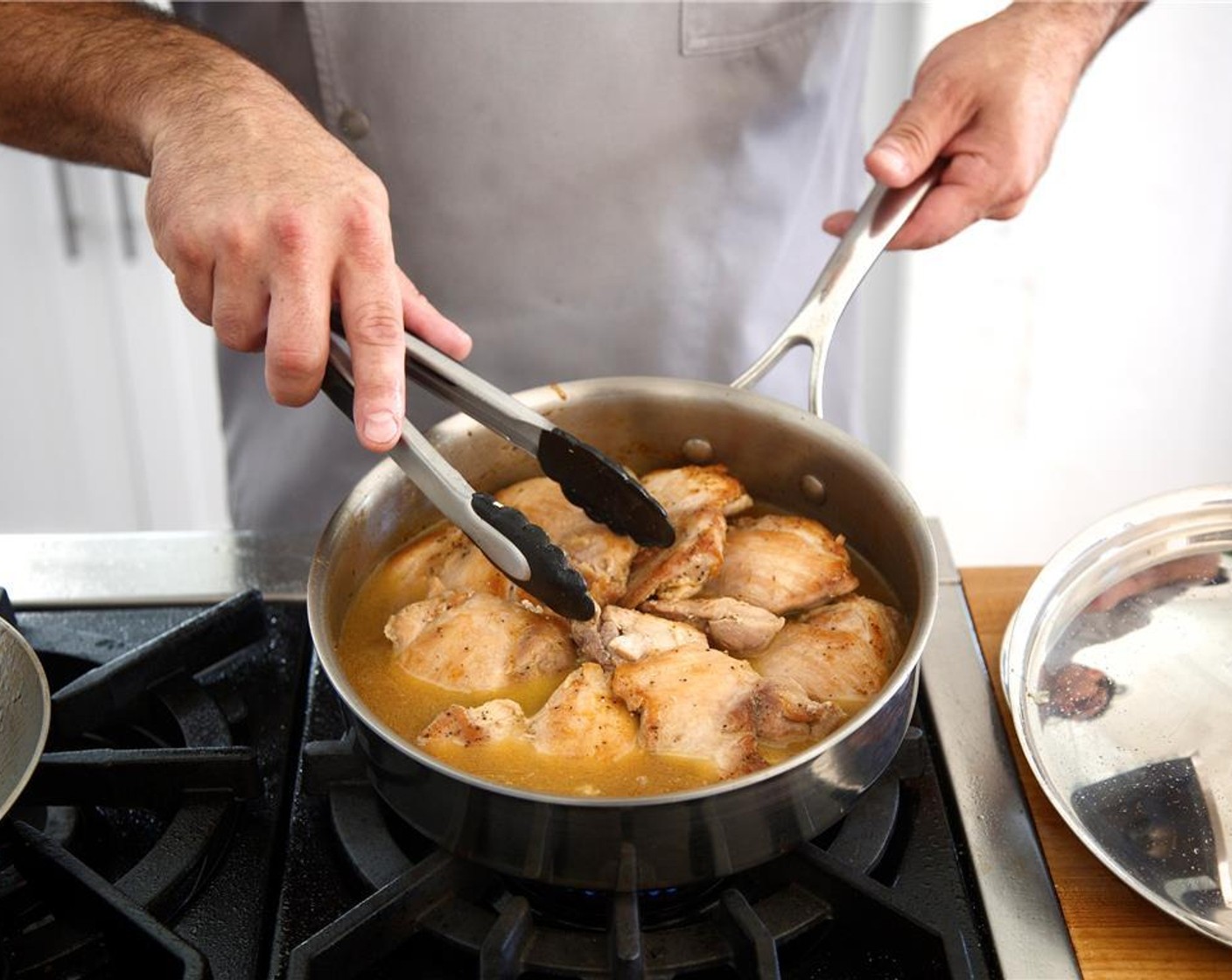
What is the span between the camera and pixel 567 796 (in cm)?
79

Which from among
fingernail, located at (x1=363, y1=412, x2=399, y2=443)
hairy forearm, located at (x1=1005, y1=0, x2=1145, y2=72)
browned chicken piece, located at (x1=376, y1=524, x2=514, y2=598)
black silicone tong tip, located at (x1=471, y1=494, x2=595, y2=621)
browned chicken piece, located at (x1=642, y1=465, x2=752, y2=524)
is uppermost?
hairy forearm, located at (x1=1005, y1=0, x2=1145, y2=72)

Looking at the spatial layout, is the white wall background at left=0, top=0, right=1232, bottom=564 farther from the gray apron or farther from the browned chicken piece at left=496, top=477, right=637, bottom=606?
the browned chicken piece at left=496, top=477, right=637, bottom=606

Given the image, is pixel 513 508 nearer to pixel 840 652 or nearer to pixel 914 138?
pixel 840 652

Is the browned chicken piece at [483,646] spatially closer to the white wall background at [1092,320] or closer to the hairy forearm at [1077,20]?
the hairy forearm at [1077,20]

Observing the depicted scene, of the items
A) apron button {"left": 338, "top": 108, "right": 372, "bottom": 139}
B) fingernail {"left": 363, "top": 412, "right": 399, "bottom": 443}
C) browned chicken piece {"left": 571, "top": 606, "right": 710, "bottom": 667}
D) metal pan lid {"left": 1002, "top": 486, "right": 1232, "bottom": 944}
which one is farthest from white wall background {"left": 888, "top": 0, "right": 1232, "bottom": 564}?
fingernail {"left": 363, "top": 412, "right": 399, "bottom": 443}

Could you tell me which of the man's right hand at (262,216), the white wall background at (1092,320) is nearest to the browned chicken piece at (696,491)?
the man's right hand at (262,216)

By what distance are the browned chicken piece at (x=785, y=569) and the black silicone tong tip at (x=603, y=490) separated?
0.06 meters

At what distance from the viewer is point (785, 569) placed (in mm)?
1133

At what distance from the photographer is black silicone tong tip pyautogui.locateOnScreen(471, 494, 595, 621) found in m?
1.00

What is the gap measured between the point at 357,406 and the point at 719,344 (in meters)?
0.83

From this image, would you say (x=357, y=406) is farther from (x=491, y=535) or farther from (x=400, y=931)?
(x=400, y=931)

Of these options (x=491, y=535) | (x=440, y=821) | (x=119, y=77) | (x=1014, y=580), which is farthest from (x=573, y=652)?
(x=119, y=77)

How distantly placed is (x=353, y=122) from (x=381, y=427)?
71 centimetres

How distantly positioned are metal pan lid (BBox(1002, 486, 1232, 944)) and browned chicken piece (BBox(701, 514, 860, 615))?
0.52 ft
